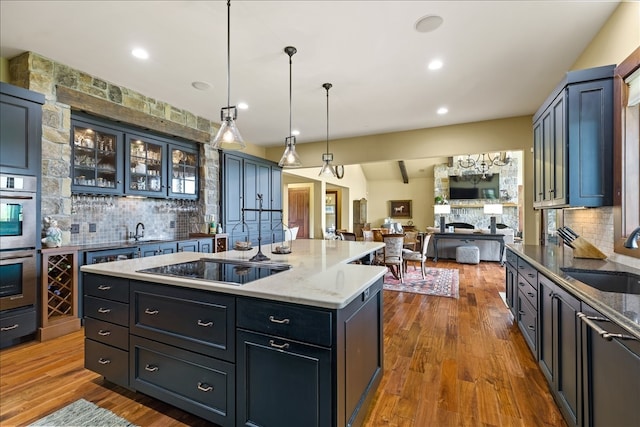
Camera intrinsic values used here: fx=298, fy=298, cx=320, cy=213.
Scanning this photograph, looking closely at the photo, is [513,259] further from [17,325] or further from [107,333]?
[17,325]

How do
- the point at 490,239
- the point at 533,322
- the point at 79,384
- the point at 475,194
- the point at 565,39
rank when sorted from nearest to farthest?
1. the point at 79,384
2. the point at 533,322
3. the point at 565,39
4. the point at 490,239
5. the point at 475,194

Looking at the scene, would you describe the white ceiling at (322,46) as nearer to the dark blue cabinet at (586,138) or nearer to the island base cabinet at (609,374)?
the dark blue cabinet at (586,138)

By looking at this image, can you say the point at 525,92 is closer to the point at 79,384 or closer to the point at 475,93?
the point at 475,93

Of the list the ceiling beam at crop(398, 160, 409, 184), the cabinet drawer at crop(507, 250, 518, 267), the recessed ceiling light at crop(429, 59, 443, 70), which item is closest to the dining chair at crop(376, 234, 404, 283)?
the cabinet drawer at crop(507, 250, 518, 267)

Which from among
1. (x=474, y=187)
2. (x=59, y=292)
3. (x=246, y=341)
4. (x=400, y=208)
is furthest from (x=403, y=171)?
(x=246, y=341)

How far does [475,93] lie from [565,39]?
119 cm

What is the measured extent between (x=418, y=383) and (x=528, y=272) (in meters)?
1.34

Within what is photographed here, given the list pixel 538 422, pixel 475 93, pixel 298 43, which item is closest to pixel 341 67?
pixel 298 43

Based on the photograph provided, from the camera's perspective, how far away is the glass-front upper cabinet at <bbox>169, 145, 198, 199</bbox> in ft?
14.8

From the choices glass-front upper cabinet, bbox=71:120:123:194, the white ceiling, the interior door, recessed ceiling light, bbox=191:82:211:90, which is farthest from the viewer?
the interior door

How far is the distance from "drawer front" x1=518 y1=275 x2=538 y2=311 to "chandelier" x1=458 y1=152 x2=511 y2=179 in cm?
794

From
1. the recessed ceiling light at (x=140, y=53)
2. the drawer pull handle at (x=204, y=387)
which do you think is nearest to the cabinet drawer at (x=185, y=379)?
the drawer pull handle at (x=204, y=387)

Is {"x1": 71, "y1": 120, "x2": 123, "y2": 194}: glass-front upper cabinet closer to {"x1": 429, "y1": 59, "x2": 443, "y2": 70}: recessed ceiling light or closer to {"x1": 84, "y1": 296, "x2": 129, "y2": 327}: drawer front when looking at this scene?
{"x1": 84, "y1": 296, "x2": 129, "y2": 327}: drawer front

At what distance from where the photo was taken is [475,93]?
151 inches
